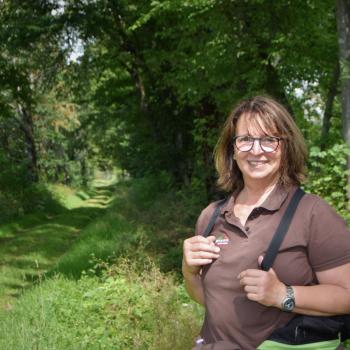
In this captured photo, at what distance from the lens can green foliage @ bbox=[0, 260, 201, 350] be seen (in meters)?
5.30

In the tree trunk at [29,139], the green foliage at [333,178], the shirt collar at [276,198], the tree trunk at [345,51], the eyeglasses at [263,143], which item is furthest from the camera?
the tree trunk at [29,139]

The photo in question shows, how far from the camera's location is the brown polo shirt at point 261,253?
1.98 meters

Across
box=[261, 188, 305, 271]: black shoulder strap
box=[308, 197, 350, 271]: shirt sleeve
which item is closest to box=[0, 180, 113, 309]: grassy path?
box=[261, 188, 305, 271]: black shoulder strap

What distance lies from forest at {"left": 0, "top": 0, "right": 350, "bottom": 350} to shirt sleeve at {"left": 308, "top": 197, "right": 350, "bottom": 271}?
0.59 metres

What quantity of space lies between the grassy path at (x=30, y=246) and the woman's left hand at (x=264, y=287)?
4896mm

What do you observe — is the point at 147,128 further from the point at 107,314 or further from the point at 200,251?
the point at 200,251

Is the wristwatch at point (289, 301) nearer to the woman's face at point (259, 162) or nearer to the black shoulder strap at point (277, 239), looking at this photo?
the black shoulder strap at point (277, 239)

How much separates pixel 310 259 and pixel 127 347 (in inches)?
161

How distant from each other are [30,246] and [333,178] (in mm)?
9219

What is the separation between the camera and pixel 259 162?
2.30 m

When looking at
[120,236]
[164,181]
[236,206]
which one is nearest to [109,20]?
[164,181]

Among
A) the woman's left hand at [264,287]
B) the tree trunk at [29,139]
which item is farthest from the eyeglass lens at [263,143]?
the tree trunk at [29,139]

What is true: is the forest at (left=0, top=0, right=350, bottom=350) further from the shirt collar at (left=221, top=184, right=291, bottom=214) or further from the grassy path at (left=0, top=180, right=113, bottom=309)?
the shirt collar at (left=221, top=184, right=291, bottom=214)

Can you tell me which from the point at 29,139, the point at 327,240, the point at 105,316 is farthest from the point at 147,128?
the point at 327,240
